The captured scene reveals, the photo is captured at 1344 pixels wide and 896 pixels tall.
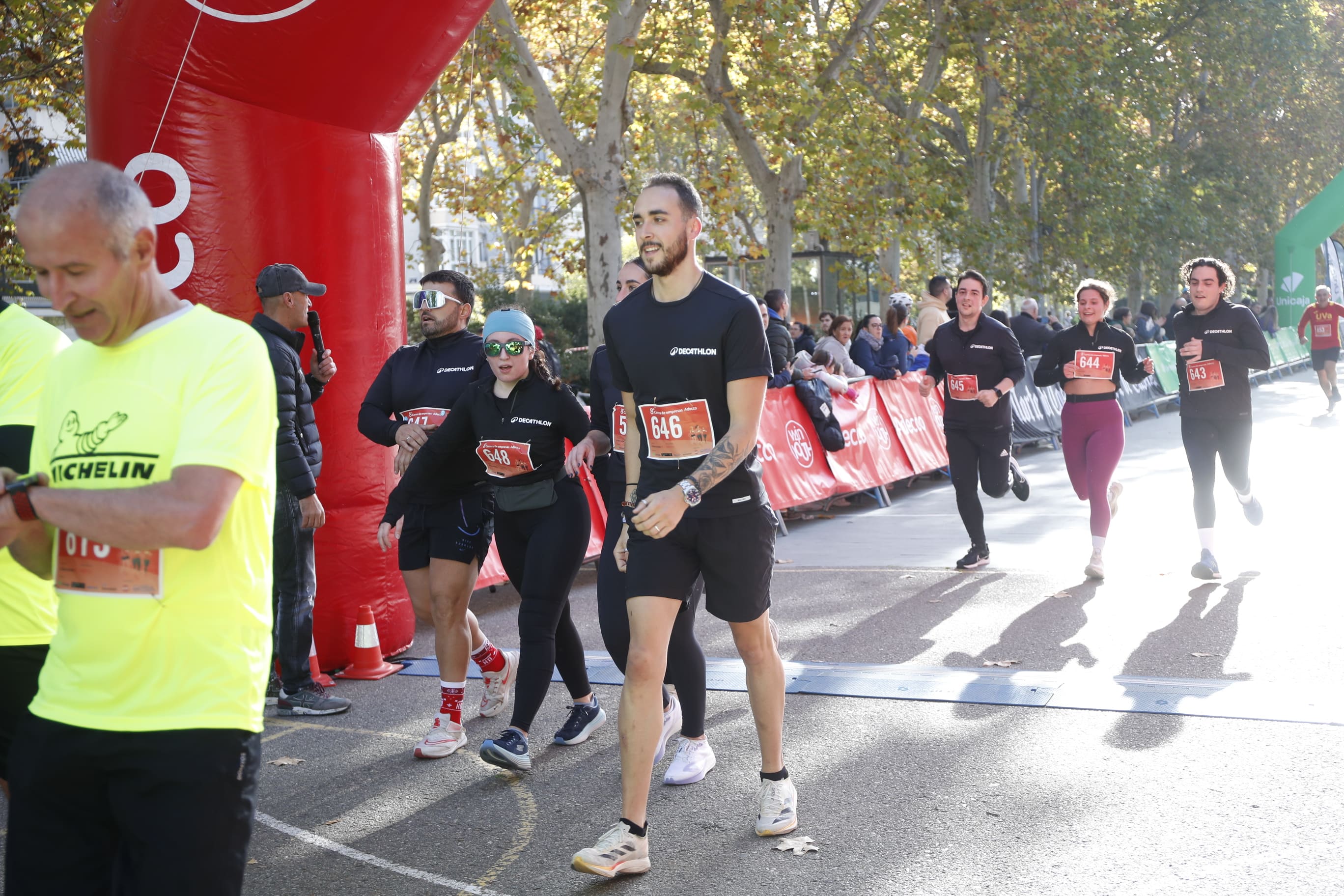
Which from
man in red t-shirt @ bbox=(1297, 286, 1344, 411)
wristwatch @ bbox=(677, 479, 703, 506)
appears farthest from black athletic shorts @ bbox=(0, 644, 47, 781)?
man in red t-shirt @ bbox=(1297, 286, 1344, 411)

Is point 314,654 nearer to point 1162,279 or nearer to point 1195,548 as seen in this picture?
point 1195,548

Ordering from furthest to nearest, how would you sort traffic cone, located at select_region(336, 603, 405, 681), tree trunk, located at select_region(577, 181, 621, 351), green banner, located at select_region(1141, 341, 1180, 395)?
green banner, located at select_region(1141, 341, 1180, 395), tree trunk, located at select_region(577, 181, 621, 351), traffic cone, located at select_region(336, 603, 405, 681)

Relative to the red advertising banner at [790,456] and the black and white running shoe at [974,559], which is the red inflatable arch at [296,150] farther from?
the red advertising banner at [790,456]

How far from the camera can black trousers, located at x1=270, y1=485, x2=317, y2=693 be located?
20.0 feet

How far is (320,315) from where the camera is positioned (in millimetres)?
6699

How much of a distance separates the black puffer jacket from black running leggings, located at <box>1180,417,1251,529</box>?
18.2ft

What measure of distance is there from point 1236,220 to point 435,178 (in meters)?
25.7

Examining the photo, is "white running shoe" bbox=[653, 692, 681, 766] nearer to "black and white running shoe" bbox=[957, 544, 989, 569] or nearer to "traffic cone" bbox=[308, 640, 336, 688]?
"traffic cone" bbox=[308, 640, 336, 688]

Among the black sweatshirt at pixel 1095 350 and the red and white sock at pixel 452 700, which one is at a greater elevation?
the black sweatshirt at pixel 1095 350

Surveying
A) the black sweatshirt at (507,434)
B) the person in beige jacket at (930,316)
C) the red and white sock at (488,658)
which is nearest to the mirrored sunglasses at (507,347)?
the black sweatshirt at (507,434)

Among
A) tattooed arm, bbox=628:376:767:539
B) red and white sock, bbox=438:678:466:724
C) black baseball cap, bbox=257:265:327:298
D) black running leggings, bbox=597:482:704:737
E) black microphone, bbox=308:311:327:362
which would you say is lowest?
red and white sock, bbox=438:678:466:724

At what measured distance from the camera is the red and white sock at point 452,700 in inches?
215

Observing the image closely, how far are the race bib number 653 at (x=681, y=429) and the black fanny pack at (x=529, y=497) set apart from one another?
1.22 m

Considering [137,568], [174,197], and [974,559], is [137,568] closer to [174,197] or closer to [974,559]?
Result: [174,197]
